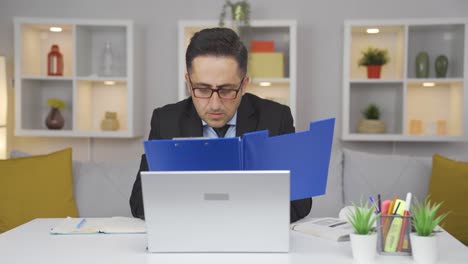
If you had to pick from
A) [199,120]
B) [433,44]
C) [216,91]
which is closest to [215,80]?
[216,91]

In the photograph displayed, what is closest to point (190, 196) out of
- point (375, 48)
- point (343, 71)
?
point (343, 71)

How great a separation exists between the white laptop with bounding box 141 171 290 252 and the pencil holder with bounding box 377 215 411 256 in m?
0.25

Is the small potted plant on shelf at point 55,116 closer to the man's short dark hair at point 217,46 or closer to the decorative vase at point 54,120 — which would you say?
the decorative vase at point 54,120

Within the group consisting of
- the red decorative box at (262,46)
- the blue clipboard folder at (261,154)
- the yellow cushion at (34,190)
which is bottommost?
the yellow cushion at (34,190)

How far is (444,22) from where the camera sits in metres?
3.81

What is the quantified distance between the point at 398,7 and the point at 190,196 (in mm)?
3084

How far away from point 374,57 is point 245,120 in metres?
1.92

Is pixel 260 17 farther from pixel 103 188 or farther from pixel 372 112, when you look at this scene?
pixel 103 188

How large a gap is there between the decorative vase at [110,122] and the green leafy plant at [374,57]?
5.62ft

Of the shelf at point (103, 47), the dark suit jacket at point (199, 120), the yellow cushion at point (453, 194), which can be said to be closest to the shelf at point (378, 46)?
the yellow cushion at point (453, 194)

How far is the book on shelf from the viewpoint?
5.78 ft

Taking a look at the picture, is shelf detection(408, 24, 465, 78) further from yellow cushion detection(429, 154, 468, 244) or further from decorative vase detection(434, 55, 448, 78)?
yellow cushion detection(429, 154, 468, 244)

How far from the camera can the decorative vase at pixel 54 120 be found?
4.01 meters

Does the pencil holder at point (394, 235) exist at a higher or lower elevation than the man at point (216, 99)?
lower
